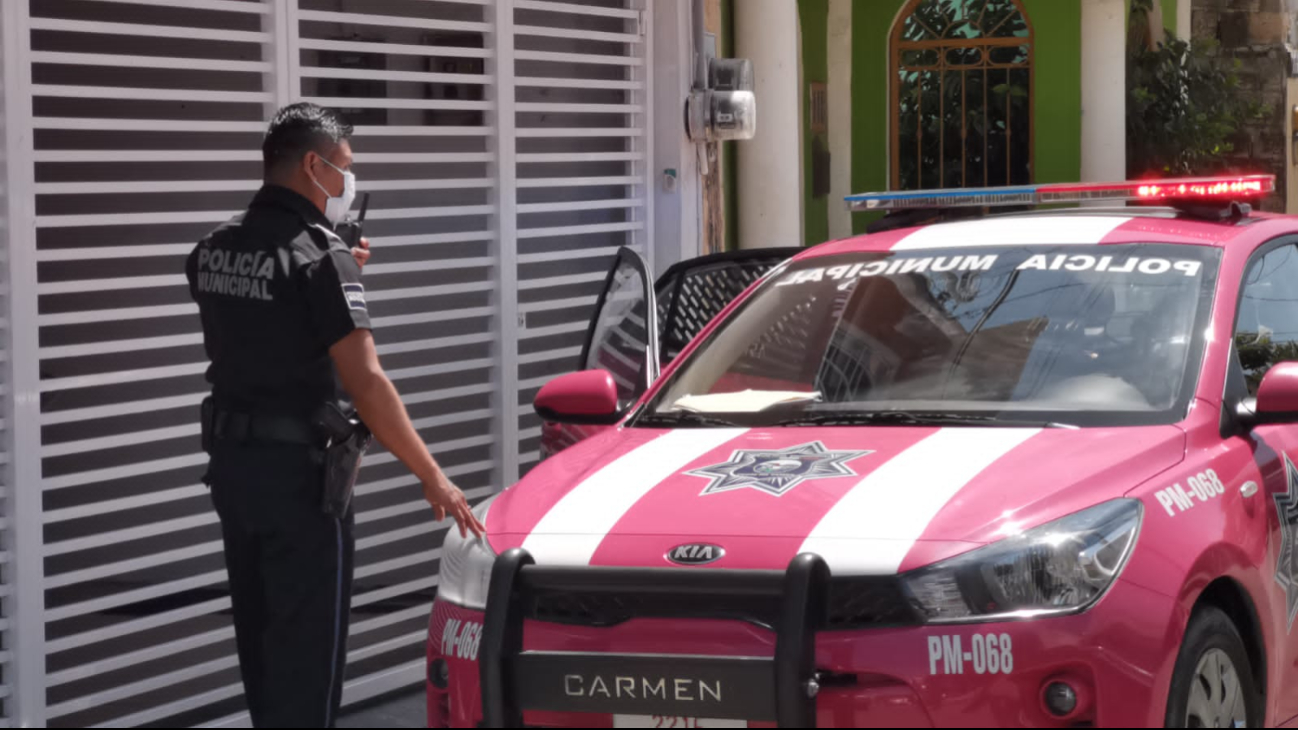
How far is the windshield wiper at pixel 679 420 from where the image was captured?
495cm

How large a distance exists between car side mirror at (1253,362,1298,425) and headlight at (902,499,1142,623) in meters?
0.79

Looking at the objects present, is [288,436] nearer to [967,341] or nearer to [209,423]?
[209,423]

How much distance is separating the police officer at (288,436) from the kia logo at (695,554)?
0.64 metres

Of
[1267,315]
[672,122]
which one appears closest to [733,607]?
[1267,315]

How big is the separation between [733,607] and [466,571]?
754 millimetres

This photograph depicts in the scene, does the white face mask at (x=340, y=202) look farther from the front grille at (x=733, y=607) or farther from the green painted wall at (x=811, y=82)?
the green painted wall at (x=811, y=82)

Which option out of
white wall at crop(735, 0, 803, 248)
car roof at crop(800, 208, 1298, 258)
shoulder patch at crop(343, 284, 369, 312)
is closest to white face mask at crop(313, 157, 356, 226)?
shoulder patch at crop(343, 284, 369, 312)

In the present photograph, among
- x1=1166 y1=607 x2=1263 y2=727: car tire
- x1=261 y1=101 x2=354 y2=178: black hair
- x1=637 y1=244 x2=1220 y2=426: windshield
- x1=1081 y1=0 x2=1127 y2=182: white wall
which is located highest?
x1=1081 y1=0 x2=1127 y2=182: white wall

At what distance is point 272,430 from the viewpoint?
178 inches

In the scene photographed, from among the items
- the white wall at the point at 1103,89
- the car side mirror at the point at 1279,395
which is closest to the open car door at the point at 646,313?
the car side mirror at the point at 1279,395

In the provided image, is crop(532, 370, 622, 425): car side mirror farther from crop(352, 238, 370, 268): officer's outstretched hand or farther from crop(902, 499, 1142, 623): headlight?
crop(902, 499, 1142, 623): headlight

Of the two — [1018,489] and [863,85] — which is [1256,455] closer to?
[1018,489]

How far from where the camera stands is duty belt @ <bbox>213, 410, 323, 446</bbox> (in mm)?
4516

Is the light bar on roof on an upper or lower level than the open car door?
upper
